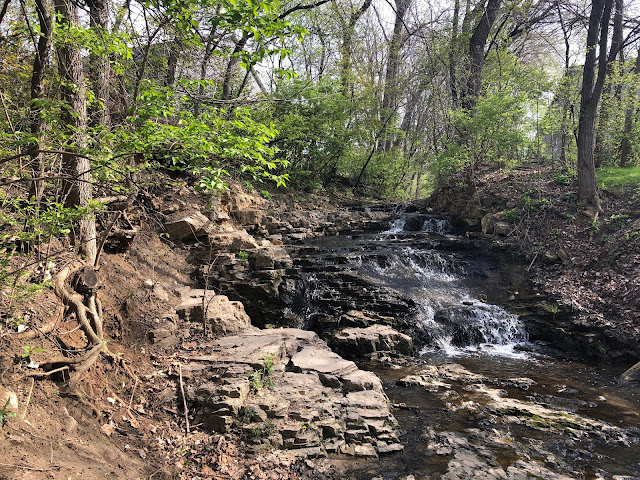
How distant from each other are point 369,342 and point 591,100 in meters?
10.3

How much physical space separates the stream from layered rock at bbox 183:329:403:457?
0.34 meters

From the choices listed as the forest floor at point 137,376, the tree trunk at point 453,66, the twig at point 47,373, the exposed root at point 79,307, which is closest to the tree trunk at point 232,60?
the forest floor at point 137,376

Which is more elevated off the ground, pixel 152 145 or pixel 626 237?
pixel 152 145

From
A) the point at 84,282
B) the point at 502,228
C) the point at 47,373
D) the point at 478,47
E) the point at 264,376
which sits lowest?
the point at 264,376

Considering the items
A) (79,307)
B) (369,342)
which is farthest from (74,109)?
(369,342)

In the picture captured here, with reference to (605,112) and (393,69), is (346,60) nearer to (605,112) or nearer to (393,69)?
(393,69)

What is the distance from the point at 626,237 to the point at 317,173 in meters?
12.3

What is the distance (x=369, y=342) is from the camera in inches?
292

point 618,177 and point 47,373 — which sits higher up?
point 618,177

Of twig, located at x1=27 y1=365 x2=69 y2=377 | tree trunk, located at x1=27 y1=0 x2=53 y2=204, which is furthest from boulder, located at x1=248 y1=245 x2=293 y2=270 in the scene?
twig, located at x1=27 y1=365 x2=69 y2=377

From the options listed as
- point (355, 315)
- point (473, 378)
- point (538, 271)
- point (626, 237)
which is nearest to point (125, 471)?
point (473, 378)

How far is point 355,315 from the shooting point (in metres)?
8.55

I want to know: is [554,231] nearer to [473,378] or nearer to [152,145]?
[473,378]

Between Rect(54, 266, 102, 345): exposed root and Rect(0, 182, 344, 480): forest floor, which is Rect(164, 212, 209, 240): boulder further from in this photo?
Rect(54, 266, 102, 345): exposed root
